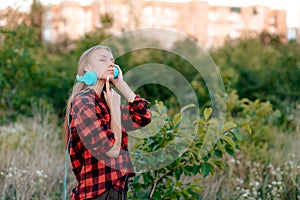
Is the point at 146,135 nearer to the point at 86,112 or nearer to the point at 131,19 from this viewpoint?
the point at 86,112

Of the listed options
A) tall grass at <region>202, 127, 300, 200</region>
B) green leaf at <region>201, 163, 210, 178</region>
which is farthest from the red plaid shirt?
tall grass at <region>202, 127, 300, 200</region>

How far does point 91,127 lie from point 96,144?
0.09 metres

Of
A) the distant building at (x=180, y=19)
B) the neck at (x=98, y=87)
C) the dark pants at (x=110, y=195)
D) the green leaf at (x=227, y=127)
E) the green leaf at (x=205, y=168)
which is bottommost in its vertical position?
the dark pants at (x=110, y=195)

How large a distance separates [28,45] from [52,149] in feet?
6.50

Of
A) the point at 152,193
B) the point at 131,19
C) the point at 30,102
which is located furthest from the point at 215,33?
the point at 152,193

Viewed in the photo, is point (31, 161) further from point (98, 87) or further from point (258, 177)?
point (98, 87)

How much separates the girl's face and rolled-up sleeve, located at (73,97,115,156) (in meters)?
0.17

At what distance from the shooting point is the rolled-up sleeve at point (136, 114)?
2777mm

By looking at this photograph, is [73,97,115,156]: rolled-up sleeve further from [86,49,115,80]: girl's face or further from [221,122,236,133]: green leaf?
[221,122,236,133]: green leaf

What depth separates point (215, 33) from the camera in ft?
86.8

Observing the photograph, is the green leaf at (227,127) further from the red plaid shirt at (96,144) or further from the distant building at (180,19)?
the distant building at (180,19)

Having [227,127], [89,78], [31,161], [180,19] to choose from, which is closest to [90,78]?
[89,78]

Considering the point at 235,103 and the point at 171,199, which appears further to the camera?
the point at 235,103

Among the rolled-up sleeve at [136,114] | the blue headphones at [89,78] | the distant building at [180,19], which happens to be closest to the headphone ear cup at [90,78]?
the blue headphones at [89,78]
